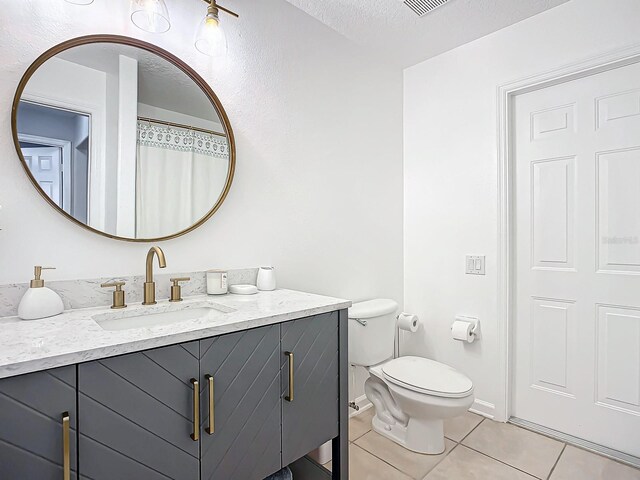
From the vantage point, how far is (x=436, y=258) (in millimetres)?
2523

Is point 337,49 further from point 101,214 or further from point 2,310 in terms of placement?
point 2,310

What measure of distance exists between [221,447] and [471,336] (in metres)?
1.70

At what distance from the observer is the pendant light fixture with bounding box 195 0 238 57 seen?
1.47 meters

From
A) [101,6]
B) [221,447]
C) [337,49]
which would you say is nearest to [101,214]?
[101,6]

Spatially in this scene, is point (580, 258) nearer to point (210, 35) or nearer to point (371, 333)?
point (371, 333)

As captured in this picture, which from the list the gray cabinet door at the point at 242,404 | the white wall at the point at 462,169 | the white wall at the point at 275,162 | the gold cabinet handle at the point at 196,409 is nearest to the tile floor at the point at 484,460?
the white wall at the point at 462,169

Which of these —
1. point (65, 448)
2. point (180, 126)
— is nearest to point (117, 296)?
point (65, 448)

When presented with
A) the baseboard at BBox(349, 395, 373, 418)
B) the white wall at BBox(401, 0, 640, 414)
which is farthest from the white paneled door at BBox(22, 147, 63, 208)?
the white wall at BBox(401, 0, 640, 414)

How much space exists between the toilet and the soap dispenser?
52.2 inches

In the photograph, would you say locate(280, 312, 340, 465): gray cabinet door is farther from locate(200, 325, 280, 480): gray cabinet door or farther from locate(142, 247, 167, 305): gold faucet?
locate(142, 247, 167, 305): gold faucet

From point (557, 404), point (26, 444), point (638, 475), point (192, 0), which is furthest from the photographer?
point (557, 404)

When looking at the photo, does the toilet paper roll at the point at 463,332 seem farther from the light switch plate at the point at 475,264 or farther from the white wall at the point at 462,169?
the light switch plate at the point at 475,264

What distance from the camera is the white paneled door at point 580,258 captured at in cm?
185

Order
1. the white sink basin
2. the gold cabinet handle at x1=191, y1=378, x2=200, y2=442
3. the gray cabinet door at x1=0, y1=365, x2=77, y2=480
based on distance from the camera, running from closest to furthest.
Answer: the gray cabinet door at x1=0, y1=365, x2=77, y2=480 → the gold cabinet handle at x1=191, y1=378, x2=200, y2=442 → the white sink basin
